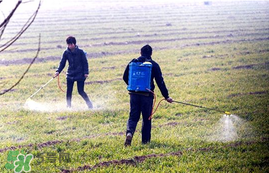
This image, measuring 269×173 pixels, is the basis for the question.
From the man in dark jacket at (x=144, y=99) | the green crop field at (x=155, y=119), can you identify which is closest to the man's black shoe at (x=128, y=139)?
the man in dark jacket at (x=144, y=99)

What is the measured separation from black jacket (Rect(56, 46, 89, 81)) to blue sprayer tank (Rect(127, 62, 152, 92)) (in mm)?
3368

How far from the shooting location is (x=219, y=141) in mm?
7273

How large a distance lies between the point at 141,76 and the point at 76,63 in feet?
11.7

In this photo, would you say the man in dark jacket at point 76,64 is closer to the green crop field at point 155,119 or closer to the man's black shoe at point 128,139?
the green crop field at point 155,119

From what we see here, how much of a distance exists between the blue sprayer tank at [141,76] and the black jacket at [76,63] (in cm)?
337

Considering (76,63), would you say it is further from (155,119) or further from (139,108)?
(139,108)

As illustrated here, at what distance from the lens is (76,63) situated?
9523 mm

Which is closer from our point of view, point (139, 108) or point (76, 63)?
point (139, 108)

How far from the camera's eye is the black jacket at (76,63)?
946 cm

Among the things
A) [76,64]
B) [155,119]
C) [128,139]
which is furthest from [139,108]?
[76,64]

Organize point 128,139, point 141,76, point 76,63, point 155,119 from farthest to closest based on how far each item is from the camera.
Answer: point 76,63 → point 155,119 → point 128,139 → point 141,76

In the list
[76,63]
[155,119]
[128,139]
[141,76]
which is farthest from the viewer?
[76,63]

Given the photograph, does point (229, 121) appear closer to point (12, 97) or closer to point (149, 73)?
point (149, 73)

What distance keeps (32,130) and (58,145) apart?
159cm
